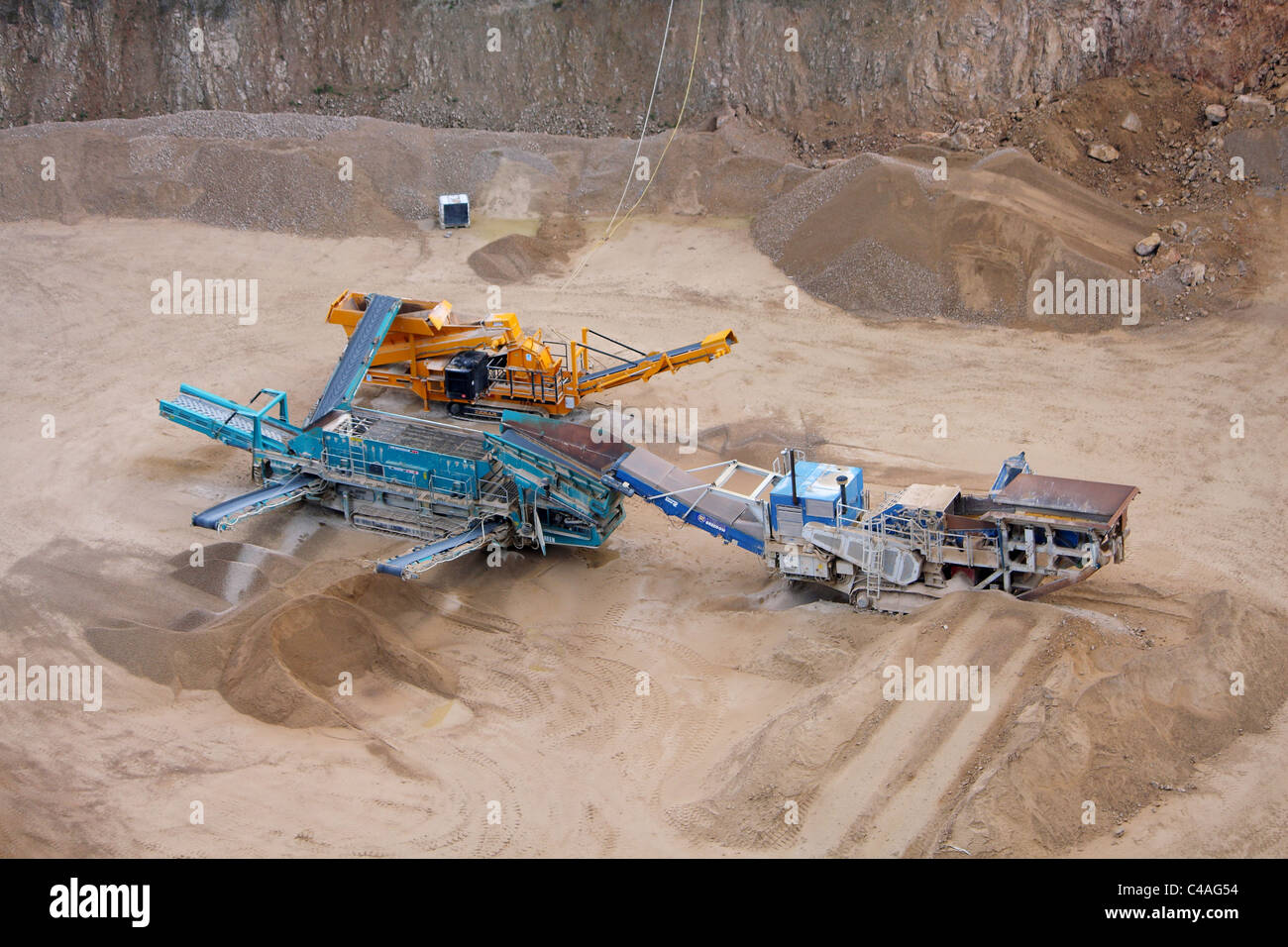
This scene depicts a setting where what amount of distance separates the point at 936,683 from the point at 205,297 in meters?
19.4

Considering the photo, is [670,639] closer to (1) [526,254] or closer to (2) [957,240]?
(2) [957,240]

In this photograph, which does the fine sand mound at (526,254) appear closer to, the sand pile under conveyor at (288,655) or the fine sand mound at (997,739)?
the sand pile under conveyor at (288,655)

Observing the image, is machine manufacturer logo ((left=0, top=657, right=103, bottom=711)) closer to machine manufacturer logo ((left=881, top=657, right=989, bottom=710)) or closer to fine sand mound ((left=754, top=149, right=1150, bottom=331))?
machine manufacturer logo ((left=881, top=657, right=989, bottom=710))

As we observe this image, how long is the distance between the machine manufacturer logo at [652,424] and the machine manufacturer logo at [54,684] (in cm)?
878

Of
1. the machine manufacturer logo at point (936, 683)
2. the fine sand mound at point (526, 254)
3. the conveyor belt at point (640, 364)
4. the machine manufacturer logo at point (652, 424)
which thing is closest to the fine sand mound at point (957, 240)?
the fine sand mound at point (526, 254)

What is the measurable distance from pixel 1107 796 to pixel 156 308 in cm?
2159

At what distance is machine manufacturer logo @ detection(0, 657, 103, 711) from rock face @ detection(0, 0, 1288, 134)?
2115 centimetres

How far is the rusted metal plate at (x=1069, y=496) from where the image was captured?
16938 mm

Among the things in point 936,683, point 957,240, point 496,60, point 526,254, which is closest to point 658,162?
point 526,254

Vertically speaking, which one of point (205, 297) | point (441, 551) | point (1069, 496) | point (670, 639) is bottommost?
point (670, 639)

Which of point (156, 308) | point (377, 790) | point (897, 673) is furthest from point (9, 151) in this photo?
point (897, 673)

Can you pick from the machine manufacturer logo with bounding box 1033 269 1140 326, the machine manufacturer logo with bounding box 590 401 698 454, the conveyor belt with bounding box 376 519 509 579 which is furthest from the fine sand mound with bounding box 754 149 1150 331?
the conveyor belt with bounding box 376 519 509 579

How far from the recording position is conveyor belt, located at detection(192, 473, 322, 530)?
1983 centimetres

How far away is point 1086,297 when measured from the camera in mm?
27359
